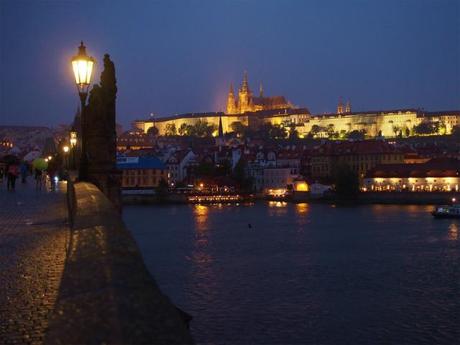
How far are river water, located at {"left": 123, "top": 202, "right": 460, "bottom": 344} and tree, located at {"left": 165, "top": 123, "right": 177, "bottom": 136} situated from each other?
118 meters

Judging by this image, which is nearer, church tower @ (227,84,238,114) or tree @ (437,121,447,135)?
tree @ (437,121,447,135)

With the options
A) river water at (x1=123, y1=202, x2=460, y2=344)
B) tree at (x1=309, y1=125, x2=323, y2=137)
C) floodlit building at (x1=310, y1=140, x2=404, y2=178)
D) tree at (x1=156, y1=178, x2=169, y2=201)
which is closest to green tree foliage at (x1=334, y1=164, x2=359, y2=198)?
floodlit building at (x1=310, y1=140, x2=404, y2=178)

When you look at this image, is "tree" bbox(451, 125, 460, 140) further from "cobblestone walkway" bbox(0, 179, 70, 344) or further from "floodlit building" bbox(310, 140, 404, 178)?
"cobblestone walkway" bbox(0, 179, 70, 344)

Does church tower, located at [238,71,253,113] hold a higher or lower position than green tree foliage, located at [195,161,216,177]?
higher

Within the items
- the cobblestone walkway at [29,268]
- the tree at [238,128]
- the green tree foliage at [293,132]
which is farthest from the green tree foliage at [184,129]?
the cobblestone walkway at [29,268]

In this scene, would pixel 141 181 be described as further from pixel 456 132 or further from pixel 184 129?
pixel 184 129

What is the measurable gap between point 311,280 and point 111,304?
1818cm

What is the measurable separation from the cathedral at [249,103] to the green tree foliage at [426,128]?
40191 millimetres

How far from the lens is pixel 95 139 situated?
10.2 meters

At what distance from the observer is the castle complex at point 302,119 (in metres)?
133

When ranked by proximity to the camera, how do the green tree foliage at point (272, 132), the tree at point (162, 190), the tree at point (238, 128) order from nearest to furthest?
1. the tree at point (162, 190)
2. the green tree foliage at point (272, 132)
3. the tree at point (238, 128)

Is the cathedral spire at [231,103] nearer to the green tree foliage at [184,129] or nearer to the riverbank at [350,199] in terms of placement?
the green tree foliage at [184,129]

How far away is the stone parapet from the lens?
1646mm

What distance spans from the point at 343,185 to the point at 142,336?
62.4 m
